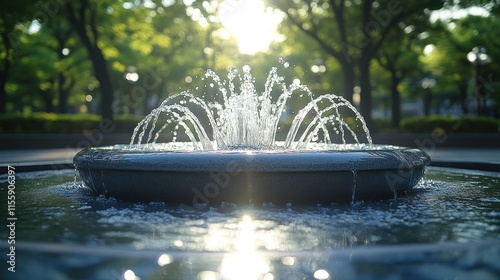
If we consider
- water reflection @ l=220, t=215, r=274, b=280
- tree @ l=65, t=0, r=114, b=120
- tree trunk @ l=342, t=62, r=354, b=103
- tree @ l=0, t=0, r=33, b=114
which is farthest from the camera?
tree trunk @ l=342, t=62, r=354, b=103

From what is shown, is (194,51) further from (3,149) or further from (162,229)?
(162,229)

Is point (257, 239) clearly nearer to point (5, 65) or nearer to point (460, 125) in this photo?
point (460, 125)

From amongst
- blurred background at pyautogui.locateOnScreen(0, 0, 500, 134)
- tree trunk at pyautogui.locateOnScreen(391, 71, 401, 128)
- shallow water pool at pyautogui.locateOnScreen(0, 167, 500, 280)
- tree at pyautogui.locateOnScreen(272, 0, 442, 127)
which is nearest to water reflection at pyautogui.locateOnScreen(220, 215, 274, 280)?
shallow water pool at pyautogui.locateOnScreen(0, 167, 500, 280)

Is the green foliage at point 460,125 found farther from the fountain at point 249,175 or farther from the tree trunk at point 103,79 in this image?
the fountain at point 249,175

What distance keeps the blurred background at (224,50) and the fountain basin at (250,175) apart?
8.38m

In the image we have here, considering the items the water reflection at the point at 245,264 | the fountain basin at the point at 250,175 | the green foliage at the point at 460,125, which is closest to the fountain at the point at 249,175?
the fountain basin at the point at 250,175

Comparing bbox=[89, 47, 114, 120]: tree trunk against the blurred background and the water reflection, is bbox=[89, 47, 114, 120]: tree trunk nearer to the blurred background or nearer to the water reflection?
the blurred background

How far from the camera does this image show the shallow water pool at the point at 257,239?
360 cm

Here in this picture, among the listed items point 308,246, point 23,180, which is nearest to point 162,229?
point 308,246

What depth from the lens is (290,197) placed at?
6.41 m

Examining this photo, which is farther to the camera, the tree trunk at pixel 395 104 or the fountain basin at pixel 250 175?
the tree trunk at pixel 395 104

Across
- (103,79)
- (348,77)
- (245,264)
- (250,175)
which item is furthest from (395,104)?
(245,264)

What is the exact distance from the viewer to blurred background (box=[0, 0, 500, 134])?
2403cm

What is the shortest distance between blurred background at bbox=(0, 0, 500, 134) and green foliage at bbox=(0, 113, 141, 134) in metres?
0.04
